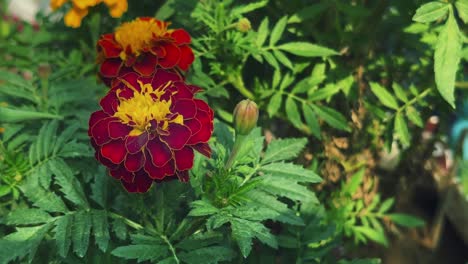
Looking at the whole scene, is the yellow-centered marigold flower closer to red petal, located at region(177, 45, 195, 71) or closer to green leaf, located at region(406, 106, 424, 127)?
red petal, located at region(177, 45, 195, 71)

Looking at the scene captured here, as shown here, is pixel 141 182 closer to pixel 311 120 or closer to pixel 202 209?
pixel 202 209

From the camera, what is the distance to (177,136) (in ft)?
2.75

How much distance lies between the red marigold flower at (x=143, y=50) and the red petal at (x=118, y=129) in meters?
0.18

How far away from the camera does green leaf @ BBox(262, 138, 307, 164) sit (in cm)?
100

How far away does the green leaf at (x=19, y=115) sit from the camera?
1.07m

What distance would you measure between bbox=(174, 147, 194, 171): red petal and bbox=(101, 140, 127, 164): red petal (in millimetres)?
67

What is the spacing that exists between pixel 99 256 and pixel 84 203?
0.27ft

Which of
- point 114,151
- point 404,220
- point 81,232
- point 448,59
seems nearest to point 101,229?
point 81,232

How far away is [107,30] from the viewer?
147 centimetres

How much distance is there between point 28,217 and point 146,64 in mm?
295

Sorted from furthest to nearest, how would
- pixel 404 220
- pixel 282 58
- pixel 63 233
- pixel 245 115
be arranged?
1. pixel 404 220
2. pixel 282 58
3. pixel 63 233
4. pixel 245 115

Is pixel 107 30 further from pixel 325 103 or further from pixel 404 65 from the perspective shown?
pixel 404 65

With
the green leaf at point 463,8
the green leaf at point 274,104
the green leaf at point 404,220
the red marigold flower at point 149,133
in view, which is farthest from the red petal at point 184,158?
the green leaf at point 404,220

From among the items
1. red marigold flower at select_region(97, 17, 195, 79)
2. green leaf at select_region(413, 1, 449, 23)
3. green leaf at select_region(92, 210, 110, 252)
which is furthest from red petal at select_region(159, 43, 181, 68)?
green leaf at select_region(413, 1, 449, 23)
